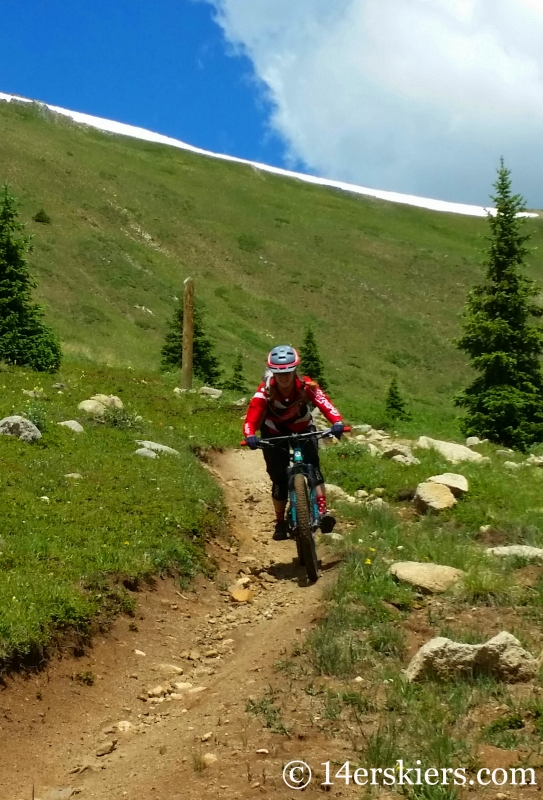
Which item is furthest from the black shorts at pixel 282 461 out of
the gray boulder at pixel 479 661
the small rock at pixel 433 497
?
the gray boulder at pixel 479 661

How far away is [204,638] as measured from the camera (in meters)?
7.07

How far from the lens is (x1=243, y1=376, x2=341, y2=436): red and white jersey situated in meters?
8.66

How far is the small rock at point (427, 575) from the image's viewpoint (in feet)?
23.4

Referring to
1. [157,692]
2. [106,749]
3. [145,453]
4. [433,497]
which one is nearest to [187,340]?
[145,453]

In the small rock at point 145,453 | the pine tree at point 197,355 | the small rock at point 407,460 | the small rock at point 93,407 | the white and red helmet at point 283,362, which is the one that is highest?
the pine tree at point 197,355

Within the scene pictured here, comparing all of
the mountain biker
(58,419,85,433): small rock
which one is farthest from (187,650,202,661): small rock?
(58,419,85,433): small rock

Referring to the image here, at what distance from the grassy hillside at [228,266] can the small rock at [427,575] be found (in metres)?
23.1

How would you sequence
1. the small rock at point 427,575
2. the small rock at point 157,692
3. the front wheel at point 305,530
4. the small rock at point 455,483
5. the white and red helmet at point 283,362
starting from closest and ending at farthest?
1. the small rock at point 157,692
2. the small rock at point 427,575
3. the front wheel at point 305,530
4. the white and red helmet at point 283,362
5. the small rock at point 455,483

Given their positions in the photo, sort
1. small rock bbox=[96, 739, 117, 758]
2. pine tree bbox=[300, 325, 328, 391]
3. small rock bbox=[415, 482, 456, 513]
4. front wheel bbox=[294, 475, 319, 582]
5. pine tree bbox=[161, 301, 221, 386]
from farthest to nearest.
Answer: pine tree bbox=[300, 325, 328, 391] < pine tree bbox=[161, 301, 221, 386] < small rock bbox=[415, 482, 456, 513] < front wheel bbox=[294, 475, 319, 582] < small rock bbox=[96, 739, 117, 758]

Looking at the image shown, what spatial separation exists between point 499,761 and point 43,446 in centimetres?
881

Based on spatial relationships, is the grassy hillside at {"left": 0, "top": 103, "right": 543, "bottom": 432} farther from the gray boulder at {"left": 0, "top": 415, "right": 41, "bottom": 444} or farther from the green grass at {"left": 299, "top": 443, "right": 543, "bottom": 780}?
the green grass at {"left": 299, "top": 443, "right": 543, "bottom": 780}

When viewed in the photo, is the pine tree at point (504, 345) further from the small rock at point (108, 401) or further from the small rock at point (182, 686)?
the small rock at point (182, 686)

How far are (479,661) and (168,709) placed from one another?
2356 mm

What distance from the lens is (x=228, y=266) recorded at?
68438 millimetres
